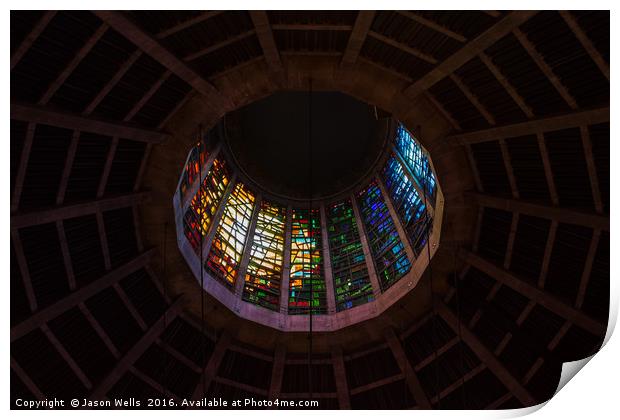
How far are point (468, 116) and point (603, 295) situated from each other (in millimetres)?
5824

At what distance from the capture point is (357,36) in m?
15.1

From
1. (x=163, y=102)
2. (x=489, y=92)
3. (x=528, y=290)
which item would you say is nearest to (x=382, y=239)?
(x=528, y=290)

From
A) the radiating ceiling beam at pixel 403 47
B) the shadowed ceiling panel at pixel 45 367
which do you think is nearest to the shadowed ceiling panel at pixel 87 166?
the shadowed ceiling panel at pixel 45 367

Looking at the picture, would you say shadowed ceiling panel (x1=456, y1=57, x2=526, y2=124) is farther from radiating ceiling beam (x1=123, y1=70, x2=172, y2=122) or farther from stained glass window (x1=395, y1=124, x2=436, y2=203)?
radiating ceiling beam (x1=123, y1=70, x2=172, y2=122)

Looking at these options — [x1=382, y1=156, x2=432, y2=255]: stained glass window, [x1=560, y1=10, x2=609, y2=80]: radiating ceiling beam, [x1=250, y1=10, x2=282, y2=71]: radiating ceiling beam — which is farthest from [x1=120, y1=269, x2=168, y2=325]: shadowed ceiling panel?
[x1=560, y1=10, x2=609, y2=80]: radiating ceiling beam

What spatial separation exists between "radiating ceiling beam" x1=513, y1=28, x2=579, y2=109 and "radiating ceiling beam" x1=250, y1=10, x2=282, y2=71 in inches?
208

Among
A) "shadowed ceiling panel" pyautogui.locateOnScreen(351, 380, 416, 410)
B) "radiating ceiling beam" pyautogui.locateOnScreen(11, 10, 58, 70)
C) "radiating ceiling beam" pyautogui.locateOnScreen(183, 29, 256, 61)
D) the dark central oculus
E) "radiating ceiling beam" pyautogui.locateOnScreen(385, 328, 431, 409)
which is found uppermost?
the dark central oculus

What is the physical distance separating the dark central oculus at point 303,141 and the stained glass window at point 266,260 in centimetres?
142

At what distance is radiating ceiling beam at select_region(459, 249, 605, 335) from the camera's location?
55.1 ft

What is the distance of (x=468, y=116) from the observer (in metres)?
17.9

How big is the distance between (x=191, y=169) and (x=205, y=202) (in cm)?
208

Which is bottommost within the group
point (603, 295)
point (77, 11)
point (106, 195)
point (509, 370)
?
point (509, 370)

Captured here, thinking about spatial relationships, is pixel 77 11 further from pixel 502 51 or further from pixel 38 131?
pixel 502 51

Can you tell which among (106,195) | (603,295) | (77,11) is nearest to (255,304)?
(106,195)
